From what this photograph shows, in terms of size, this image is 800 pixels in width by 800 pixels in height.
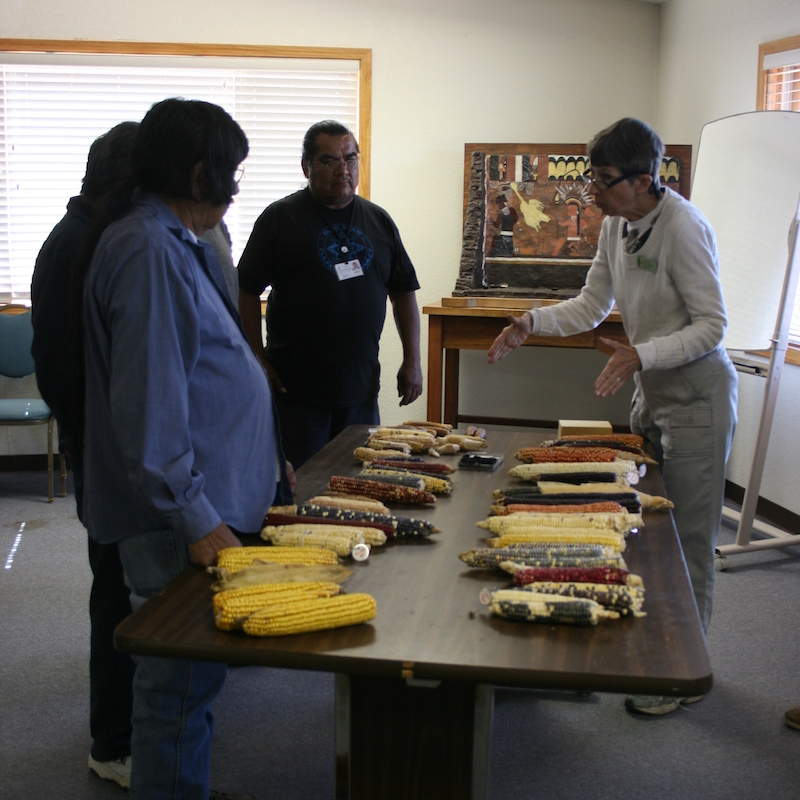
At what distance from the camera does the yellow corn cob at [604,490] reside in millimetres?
1994

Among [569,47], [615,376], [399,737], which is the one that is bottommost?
[399,737]

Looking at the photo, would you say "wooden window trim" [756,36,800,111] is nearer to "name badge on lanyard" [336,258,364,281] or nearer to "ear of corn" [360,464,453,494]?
"name badge on lanyard" [336,258,364,281]

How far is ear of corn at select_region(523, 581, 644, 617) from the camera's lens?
1443 millimetres

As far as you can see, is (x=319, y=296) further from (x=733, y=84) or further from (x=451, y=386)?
(x=733, y=84)

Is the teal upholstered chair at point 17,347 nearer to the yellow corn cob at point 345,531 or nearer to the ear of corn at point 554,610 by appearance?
the yellow corn cob at point 345,531

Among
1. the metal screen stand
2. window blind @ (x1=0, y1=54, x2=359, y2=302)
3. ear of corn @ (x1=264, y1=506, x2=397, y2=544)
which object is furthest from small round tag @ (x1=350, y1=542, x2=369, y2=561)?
window blind @ (x1=0, y1=54, x2=359, y2=302)

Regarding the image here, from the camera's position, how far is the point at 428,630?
54.6 inches

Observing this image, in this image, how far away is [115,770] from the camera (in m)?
2.35

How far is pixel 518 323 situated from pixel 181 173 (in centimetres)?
151

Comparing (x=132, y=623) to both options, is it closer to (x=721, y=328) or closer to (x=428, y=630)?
(x=428, y=630)

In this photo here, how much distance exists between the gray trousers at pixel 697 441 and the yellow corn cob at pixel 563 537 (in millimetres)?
921

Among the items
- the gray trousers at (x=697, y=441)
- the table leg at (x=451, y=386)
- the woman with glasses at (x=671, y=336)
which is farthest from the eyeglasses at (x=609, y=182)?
the table leg at (x=451, y=386)

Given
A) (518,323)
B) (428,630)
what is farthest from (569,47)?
(428,630)

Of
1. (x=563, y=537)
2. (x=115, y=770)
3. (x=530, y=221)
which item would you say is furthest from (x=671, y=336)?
(x=530, y=221)
